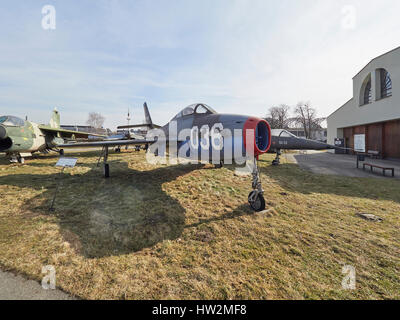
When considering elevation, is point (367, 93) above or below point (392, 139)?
above

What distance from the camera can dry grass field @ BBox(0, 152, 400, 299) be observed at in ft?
7.82

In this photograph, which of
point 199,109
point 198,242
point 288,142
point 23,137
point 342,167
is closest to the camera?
point 198,242

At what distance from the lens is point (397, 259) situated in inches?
116

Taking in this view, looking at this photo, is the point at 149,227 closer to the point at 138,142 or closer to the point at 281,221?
the point at 281,221

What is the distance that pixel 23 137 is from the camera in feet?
32.9

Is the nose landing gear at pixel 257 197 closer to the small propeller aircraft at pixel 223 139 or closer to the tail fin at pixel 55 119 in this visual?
the small propeller aircraft at pixel 223 139

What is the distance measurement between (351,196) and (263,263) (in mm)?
5742

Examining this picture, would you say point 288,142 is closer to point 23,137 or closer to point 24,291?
point 24,291

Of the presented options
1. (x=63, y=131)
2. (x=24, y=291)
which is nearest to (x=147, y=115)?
(x=63, y=131)

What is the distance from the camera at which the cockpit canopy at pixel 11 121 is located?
360 inches

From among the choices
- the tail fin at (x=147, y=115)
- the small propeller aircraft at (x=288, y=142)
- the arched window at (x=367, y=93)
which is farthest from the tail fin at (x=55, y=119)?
the arched window at (x=367, y=93)

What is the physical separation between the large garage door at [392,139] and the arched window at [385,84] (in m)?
3.21

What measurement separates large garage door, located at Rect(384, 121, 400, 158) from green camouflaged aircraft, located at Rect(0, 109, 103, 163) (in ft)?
91.7

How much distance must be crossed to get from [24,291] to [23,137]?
1170 cm
